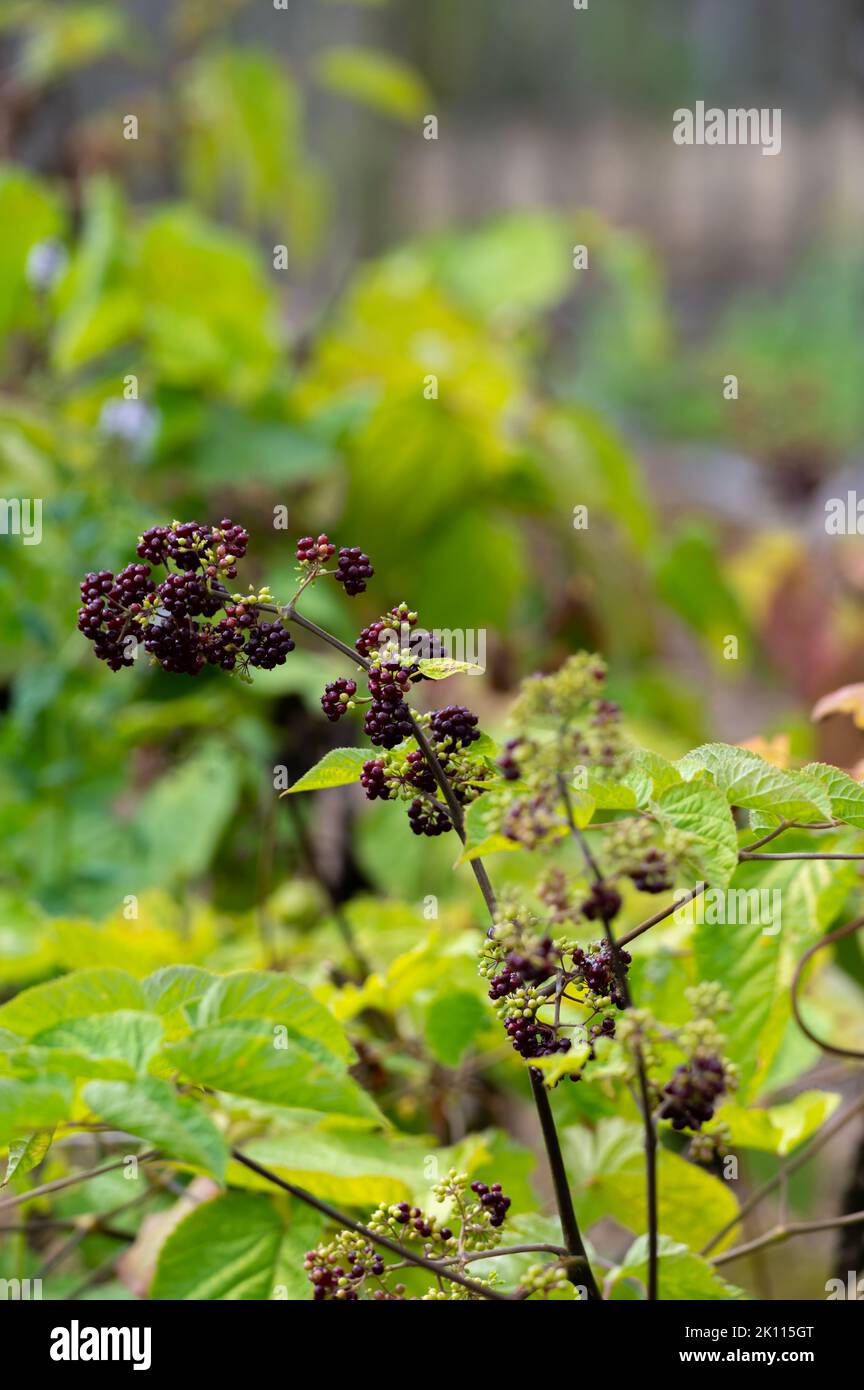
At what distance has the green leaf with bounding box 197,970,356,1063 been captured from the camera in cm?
45

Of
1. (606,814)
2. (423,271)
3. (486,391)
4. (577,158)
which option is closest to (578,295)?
(577,158)

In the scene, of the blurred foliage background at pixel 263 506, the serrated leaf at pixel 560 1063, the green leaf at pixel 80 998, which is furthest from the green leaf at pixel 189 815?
the serrated leaf at pixel 560 1063

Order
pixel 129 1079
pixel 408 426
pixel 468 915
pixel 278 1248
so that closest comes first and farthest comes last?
pixel 129 1079
pixel 278 1248
pixel 468 915
pixel 408 426

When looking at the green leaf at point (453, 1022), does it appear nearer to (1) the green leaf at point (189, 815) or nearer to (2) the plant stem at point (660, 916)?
(2) the plant stem at point (660, 916)

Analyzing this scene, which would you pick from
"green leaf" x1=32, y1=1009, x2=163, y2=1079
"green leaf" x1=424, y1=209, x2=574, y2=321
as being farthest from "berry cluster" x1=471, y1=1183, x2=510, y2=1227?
"green leaf" x1=424, y1=209, x2=574, y2=321

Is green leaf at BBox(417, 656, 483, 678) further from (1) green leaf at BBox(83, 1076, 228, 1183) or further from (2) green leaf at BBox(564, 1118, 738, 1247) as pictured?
(2) green leaf at BBox(564, 1118, 738, 1247)

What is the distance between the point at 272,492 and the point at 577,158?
448 cm

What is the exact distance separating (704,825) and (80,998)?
0.21 m

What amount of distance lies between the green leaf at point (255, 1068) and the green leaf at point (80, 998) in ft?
0.15

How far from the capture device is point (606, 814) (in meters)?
0.56

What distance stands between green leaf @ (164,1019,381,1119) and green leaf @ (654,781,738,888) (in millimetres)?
131

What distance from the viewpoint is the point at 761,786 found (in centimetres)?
44

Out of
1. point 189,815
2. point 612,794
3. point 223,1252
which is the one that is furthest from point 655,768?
point 189,815
